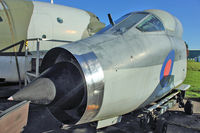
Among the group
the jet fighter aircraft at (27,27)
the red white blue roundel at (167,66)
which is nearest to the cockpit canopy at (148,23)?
the red white blue roundel at (167,66)

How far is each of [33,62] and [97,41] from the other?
443 centimetres

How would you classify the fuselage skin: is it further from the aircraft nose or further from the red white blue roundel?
the aircraft nose

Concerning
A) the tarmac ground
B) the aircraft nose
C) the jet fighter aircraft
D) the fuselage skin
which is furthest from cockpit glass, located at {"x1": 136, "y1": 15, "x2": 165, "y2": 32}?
the jet fighter aircraft

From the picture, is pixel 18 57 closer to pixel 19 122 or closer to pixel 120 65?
pixel 19 122

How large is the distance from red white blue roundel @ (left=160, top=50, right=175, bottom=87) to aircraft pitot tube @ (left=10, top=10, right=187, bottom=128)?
0.07 feet

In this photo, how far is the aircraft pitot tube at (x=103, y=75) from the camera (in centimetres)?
204

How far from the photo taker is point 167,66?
3283 mm

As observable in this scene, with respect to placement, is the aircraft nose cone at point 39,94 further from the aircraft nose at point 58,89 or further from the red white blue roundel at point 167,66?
the red white blue roundel at point 167,66

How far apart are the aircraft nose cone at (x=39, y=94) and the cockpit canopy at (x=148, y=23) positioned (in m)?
1.63

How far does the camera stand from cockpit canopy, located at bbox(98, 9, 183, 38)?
10.5ft

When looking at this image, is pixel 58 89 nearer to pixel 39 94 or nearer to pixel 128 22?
pixel 39 94

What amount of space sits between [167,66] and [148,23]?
0.98m

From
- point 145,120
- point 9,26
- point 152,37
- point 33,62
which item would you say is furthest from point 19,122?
point 9,26

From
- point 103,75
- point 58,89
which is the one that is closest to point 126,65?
point 103,75
